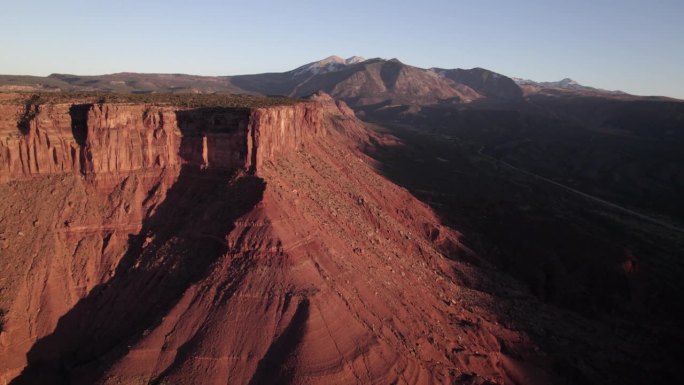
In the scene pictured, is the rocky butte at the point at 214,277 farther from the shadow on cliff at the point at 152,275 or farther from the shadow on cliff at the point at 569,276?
the shadow on cliff at the point at 569,276

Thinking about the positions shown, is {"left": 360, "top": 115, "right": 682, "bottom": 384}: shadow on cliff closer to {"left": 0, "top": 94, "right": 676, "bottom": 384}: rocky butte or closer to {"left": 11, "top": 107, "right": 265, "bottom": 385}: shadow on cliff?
{"left": 0, "top": 94, "right": 676, "bottom": 384}: rocky butte

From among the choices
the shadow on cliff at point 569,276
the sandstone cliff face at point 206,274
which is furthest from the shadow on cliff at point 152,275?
the shadow on cliff at point 569,276

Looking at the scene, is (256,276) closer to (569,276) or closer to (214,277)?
(214,277)

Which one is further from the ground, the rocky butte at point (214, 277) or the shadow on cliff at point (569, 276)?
the rocky butte at point (214, 277)

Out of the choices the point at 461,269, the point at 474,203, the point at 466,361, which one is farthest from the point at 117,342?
the point at 474,203

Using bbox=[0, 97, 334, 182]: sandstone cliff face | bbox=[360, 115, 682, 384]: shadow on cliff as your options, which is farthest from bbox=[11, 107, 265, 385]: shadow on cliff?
bbox=[360, 115, 682, 384]: shadow on cliff

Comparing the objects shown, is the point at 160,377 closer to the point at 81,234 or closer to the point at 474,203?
the point at 81,234
